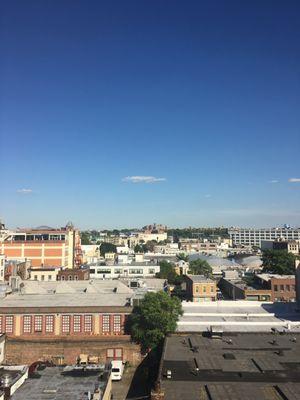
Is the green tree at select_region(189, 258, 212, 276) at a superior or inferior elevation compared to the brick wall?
superior

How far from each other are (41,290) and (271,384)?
37.1 m

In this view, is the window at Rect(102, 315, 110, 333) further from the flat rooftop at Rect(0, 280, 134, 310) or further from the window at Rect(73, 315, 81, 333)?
the window at Rect(73, 315, 81, 333)

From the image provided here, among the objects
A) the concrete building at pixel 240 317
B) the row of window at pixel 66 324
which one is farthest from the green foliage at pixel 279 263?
the row of window at pixel 66 324

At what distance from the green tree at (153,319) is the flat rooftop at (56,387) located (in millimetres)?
12310

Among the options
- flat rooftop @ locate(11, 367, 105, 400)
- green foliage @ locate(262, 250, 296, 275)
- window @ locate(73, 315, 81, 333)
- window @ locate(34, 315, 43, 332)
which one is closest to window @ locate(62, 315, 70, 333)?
window @ locate(73, 315, 81, 333)

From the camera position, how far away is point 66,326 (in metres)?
43.2

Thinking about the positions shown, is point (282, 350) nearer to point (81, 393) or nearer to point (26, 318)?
point (81, 393)

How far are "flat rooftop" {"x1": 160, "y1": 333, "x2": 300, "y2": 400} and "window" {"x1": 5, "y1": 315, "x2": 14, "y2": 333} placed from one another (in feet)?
57.3

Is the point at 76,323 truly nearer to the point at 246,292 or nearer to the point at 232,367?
the point at 232,367

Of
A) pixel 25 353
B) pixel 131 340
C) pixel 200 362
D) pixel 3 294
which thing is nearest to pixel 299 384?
pixel 200 362

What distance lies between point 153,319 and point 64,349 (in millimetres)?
9221

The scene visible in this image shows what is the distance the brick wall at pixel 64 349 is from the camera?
3969cm

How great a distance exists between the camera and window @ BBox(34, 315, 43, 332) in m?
Result: 43.0

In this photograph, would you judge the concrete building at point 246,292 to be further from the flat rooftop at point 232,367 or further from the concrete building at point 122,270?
the flat rooftop at point 232,367
